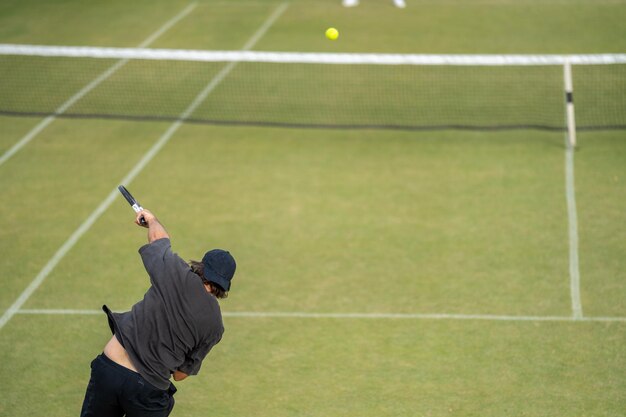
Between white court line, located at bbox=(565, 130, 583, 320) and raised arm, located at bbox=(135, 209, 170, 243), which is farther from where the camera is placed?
white court line, located at bbox=(565, 130, 583, 320)

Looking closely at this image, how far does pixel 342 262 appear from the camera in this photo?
1260cm

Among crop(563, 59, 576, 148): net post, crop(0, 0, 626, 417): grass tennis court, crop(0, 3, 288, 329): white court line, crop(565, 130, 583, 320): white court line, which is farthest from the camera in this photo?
crop(563, 59, 576, 148): net post

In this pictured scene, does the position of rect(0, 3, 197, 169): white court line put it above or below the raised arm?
below

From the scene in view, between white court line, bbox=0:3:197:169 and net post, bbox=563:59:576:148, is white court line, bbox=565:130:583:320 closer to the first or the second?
net post, bbox=563:59:576:148

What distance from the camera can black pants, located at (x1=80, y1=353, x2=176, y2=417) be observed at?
283 inches

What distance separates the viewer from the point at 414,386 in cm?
982

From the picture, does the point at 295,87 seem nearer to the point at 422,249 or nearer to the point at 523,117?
the point at 523,117

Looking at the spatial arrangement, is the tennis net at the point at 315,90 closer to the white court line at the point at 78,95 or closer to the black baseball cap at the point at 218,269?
the white court line at the point at 78,95

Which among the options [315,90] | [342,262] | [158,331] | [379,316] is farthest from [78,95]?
[158,331]

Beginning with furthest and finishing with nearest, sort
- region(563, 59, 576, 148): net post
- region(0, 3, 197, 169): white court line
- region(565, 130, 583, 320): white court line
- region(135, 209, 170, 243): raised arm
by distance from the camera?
1. region(0, 3, 197, 169): white court line
2. region(563, 59, 576, 148): net post
3. region(565, 130, 583, 320): white court line
4. region(135, 209, 170, 243): raised arm

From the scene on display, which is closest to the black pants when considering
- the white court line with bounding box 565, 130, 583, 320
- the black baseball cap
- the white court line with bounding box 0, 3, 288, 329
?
the black baseball cap

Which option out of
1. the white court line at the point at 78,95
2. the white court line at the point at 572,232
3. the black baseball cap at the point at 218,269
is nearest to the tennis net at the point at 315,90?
the white court line at the point at 78,95

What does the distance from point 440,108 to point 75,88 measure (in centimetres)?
711

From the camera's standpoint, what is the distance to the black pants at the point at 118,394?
7180 millimetres
